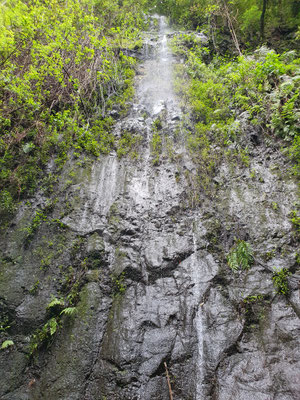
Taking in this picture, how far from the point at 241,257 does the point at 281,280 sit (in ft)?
2.86

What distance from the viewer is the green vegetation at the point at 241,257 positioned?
16.4ft

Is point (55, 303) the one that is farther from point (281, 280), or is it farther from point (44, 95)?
point (44, 95)

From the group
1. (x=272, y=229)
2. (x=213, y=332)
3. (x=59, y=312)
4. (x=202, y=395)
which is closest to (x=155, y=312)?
(x=213, y=332)

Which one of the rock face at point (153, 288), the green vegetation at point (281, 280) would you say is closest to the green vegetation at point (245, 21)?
the rock face at point (153, 288)

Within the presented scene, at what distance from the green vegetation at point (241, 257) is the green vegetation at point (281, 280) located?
0.56 metres

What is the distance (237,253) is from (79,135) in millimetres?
6103

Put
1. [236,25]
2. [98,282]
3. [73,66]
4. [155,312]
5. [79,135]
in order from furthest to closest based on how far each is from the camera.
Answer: [236,25]
[73,66]
[79,135]
[98,282]
[155,312]

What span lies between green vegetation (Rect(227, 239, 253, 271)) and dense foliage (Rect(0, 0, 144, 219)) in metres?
5.22

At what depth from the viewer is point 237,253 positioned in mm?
5184

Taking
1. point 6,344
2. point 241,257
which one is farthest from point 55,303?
point 241,257

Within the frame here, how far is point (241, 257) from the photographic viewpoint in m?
5.07

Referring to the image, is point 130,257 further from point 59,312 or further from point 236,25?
point 236,25

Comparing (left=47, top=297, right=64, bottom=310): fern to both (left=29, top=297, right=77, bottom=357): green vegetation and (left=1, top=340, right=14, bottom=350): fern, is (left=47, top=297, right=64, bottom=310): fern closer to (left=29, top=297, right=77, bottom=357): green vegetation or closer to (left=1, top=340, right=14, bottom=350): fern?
(left=29, top=297, right=77, bottom=357): green vegetation

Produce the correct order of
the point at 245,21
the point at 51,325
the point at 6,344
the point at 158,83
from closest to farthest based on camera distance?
1. the point at 6,344
2. the point at 51,325
3. the point at 245,21
4. the point at 158,83
